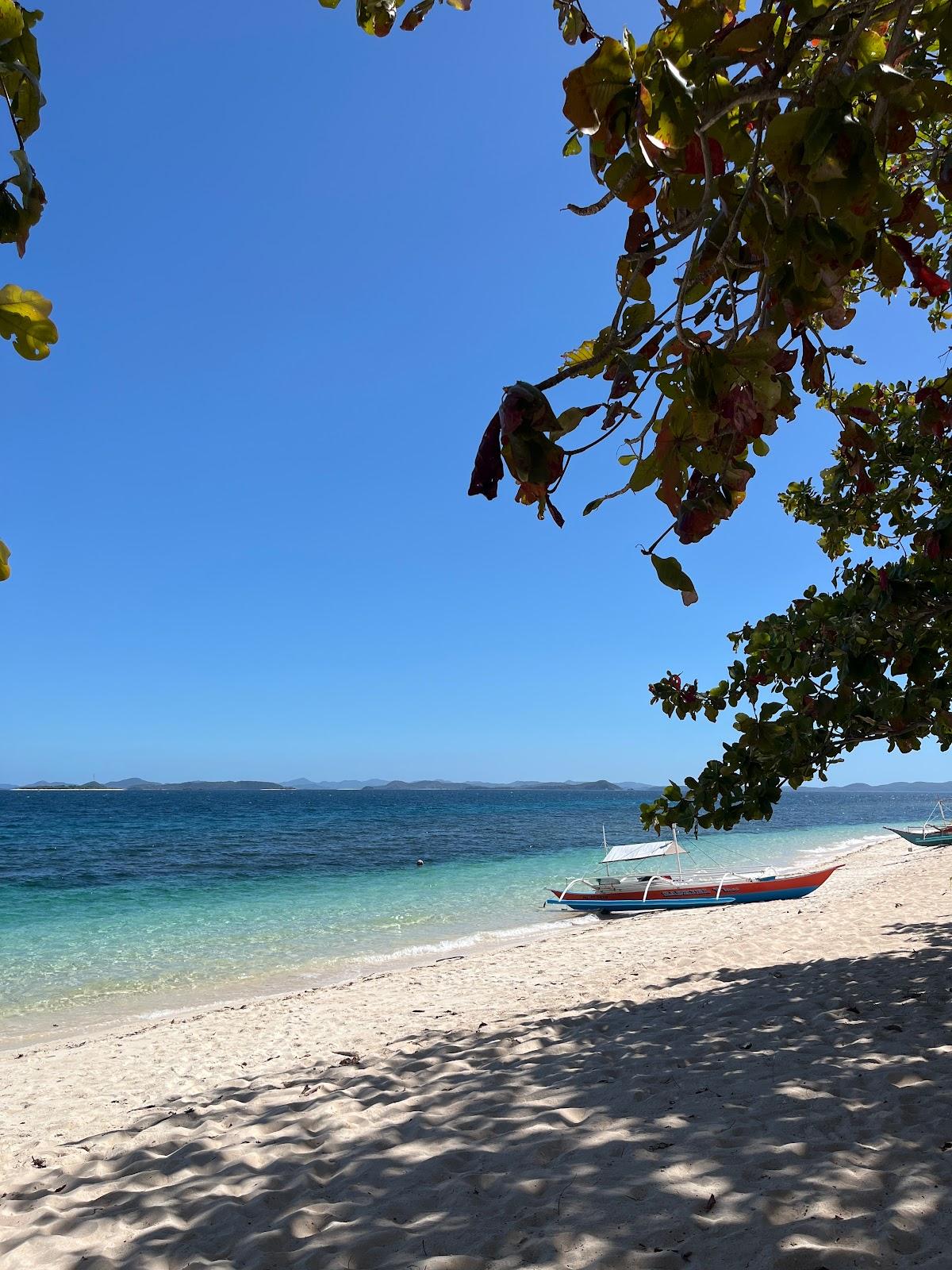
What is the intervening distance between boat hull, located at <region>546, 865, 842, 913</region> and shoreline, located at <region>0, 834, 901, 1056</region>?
69.2 inches

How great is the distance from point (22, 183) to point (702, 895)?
18.3 meters

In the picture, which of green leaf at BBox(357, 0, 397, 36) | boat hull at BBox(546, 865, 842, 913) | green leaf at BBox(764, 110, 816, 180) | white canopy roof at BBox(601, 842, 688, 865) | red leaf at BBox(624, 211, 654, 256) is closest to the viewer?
green leaf at BBox(764, 110, 816, 180)

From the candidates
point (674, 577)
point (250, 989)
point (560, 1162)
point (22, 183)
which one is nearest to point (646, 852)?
point (250, 989)

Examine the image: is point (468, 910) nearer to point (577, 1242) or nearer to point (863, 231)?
point (577, 1242)

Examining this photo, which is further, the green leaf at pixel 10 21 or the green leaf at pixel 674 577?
the green leaf at pixel 674 577

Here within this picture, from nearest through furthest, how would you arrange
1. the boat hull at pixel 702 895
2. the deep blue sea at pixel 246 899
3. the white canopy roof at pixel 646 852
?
the deep blue sea at pixel 246 899
the boat hull at pixel 702 895
the white canopy roof at pixel 646 852

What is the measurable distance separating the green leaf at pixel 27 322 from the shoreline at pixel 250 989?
32.8 ft

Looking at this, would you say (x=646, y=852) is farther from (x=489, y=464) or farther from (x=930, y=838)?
(x=489, y=464)

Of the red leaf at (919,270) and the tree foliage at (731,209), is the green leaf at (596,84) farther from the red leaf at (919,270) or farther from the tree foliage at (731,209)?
the red leaf at (919,270)

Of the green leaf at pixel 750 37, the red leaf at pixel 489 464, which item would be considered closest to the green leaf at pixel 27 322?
the red leaf at pixel 489 464

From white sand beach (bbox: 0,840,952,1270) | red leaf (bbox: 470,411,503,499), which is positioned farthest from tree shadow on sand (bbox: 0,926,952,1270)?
red leaf (bbox: 470,411,503,499)

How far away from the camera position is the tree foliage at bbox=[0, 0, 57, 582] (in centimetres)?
99

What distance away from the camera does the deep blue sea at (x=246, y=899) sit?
1191 cm

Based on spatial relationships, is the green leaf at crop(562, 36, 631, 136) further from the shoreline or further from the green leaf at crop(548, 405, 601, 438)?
the shoreline
